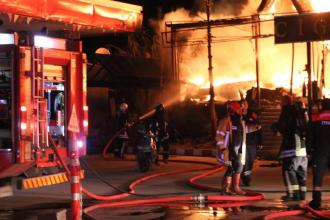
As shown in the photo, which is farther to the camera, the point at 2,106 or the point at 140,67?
the point at 140,67

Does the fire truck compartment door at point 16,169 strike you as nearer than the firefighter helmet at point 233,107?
Yes

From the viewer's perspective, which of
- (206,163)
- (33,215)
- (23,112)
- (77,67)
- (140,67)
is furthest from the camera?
(140,67)

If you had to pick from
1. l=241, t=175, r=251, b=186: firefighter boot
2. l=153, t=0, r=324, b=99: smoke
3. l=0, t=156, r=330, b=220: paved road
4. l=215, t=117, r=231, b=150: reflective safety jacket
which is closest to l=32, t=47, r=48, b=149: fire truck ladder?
l=0, t=156, r=330, b=220: paved road

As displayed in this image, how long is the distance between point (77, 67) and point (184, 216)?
2.94m

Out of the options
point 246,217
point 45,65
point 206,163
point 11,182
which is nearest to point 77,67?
point 45,65

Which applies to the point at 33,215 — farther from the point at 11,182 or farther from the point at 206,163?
the point at 206,163

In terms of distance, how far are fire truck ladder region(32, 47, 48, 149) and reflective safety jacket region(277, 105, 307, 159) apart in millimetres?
4057

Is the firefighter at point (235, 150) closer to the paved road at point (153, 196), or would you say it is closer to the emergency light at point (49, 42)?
the paved road at point (153, 196)

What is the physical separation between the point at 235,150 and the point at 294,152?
105cm

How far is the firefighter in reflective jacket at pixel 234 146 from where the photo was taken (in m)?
11.0

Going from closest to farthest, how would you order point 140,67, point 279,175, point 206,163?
point 279,175, point 206,163, point 140,67

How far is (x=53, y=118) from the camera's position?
33.1ft

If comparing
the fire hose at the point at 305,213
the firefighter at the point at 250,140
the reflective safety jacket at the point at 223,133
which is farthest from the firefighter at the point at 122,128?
the fire hose at the point at 305,213

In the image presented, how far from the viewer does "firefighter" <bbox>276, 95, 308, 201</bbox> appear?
10.5 m
